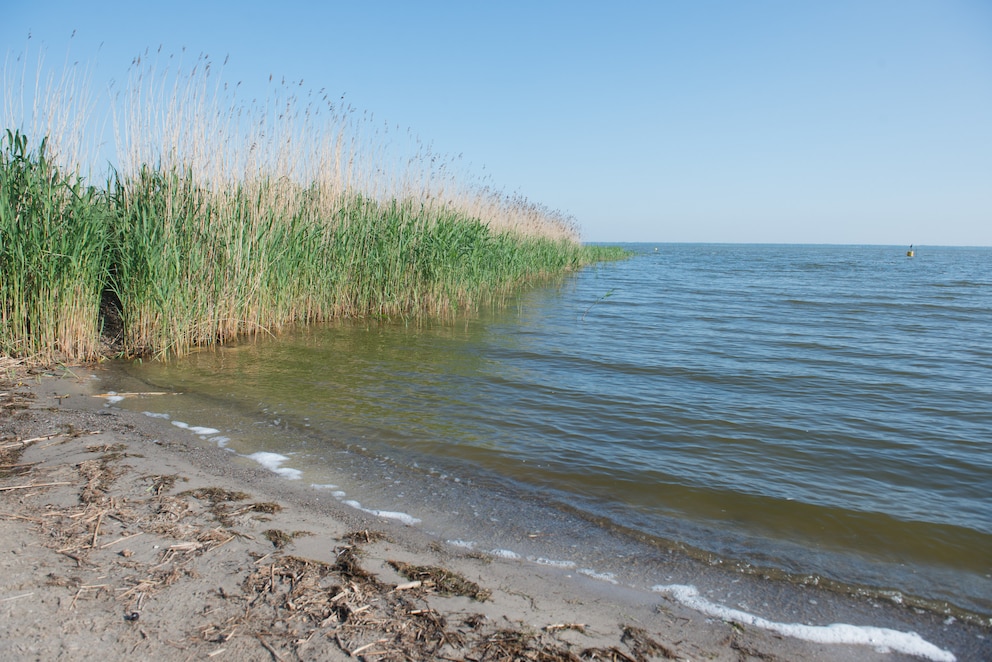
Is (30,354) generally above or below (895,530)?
above

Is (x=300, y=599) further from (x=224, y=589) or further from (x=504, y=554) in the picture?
(x=504, y=554)

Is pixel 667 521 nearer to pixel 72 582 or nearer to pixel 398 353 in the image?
pixel 72 582

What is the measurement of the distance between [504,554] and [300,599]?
39.1 inches

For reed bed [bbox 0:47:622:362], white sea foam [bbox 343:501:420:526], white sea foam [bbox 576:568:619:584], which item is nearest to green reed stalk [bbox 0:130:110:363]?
reed bed [bbox 0:47:622:362]

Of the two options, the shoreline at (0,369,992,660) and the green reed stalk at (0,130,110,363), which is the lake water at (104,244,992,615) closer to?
the shoreline at (0,369,992,660)

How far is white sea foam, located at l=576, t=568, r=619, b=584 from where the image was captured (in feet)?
8.84

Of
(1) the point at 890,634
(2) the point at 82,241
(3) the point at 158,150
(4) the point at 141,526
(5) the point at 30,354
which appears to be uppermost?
(3) the point at 158,150

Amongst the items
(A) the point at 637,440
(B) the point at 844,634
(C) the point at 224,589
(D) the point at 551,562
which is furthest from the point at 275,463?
(B) the point at 844,634

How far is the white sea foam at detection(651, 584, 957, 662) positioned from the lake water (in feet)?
1.10

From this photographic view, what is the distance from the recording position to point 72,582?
2.18 m

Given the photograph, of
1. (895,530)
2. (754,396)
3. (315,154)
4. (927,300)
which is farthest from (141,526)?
(927,300)

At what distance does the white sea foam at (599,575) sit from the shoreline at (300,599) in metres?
0.04

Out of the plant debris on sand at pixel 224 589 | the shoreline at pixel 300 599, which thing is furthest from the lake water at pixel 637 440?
the plant debris on sand at pixel 224 589

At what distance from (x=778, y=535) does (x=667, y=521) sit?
Result: 0.59m
